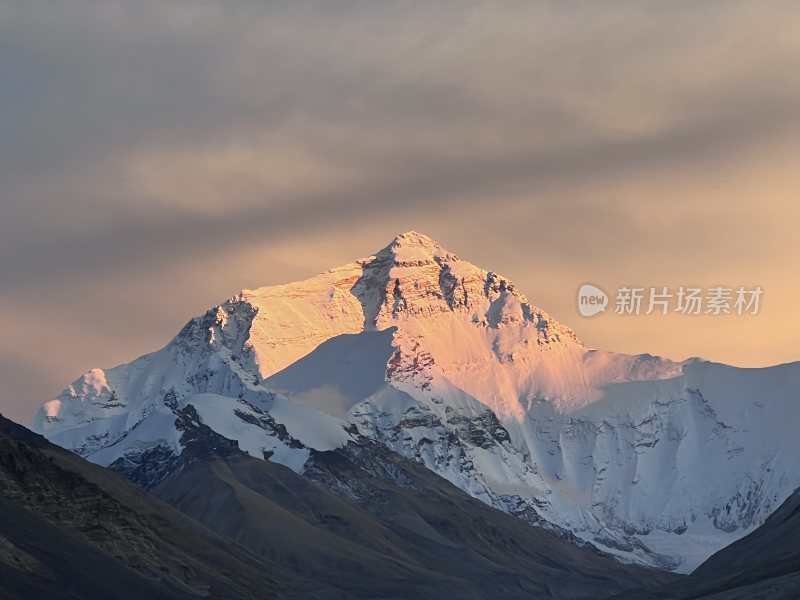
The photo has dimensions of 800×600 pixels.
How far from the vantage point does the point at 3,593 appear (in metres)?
200
